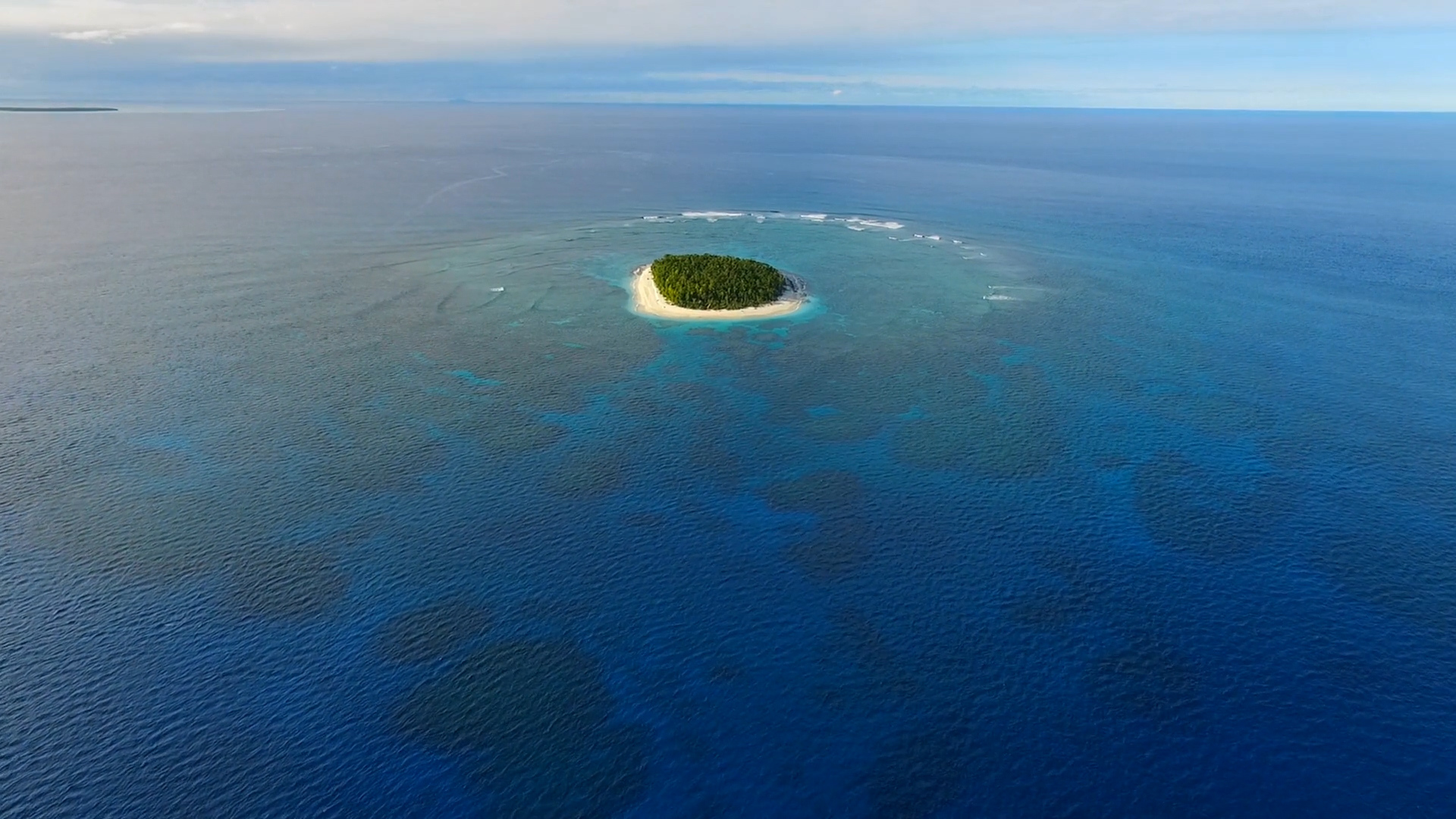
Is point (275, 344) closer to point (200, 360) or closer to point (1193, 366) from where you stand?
point (200, 360)

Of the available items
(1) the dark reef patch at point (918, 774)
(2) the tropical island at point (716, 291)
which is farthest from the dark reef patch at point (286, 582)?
(2) the tropical island at point (716, 291)

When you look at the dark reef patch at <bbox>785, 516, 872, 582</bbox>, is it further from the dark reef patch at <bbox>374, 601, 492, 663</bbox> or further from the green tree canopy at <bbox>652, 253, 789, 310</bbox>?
the green tree canopy at <bbox>652, 253, 789, 310</bbox>

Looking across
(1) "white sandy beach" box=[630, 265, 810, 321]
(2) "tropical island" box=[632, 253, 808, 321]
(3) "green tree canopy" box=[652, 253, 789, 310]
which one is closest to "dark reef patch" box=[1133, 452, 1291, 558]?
(1) "white sandy beach" box=[630, 265, 810, 321]

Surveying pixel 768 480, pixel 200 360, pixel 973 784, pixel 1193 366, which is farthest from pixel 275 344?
pixel 1193 366

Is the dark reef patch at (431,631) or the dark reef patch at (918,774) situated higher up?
the dark reef patch at (431,631)

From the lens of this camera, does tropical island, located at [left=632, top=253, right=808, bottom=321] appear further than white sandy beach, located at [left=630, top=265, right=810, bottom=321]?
Yes

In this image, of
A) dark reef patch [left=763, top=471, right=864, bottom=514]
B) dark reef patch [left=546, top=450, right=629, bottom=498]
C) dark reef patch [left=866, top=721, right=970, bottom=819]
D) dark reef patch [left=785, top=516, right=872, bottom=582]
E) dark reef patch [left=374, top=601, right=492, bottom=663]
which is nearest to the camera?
dark reef patch [left=866, top=721, right=970, bottom=819]

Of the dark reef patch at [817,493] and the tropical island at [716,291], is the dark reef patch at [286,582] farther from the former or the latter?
the tropical island at [716,291]
